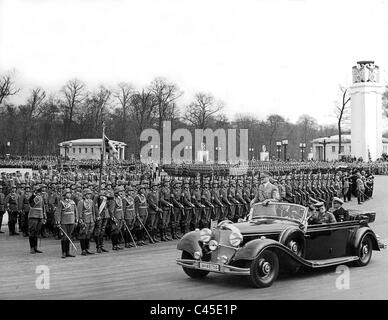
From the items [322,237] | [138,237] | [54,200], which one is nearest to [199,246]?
[322,237]

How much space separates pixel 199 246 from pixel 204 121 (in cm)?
4778

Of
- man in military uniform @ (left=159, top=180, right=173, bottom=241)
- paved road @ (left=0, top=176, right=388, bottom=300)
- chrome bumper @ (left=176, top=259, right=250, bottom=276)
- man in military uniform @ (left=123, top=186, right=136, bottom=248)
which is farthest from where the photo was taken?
man in military uniform @ (left=159, top=180, right=173, bottom=241)

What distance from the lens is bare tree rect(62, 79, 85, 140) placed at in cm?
6016

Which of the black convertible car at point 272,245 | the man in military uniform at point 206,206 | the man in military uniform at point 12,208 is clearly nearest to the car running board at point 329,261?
the black convertible car at point 272,245

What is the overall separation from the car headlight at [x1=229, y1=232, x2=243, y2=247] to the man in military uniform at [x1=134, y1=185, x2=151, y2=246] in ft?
15.6

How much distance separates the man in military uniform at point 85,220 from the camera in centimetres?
1199

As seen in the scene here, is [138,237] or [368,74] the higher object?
[368,74]

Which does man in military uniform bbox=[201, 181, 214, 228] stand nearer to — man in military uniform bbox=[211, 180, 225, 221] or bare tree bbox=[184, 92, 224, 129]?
man in military uniform bbox=[211, 180, 225, 221]

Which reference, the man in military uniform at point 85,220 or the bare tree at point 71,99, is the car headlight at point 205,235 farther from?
the bare tree at point 71,99

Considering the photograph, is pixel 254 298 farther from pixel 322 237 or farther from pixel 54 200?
pixel 54 200

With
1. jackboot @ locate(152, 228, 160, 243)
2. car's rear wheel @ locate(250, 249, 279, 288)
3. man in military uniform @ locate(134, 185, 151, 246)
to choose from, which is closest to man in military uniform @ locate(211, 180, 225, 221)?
jackboot @ locate(152, 228, 160, 243)

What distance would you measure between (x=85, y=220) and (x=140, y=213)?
5.62ft

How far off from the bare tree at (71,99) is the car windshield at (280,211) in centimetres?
5160

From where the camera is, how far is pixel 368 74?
48.7m
